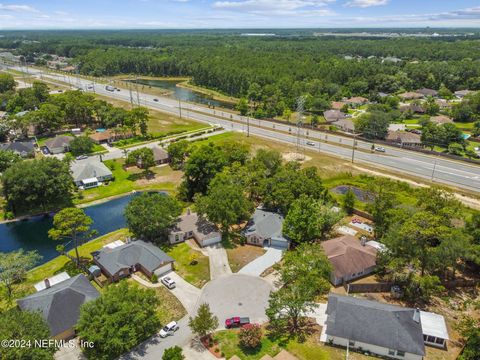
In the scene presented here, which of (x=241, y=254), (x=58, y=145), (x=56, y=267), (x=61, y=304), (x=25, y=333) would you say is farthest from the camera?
(x=58, y=145)

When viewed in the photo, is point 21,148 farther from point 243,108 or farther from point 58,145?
point 243,108

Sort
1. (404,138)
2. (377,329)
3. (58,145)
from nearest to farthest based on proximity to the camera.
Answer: (377,329), (58,145), (404,138)

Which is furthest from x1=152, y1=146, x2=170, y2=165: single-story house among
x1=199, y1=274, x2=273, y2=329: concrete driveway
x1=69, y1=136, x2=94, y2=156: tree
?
x1=199, y1=274, x2=273, y2=329: concrete driveway

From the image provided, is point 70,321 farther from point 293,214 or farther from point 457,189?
point 457,189

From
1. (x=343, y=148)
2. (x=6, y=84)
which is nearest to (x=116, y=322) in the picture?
(x=343, y=148)

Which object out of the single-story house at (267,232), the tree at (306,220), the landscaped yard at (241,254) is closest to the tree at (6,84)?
the single-story house at (267,232)

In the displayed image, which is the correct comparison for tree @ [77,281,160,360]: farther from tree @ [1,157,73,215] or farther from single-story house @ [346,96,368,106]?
single-story house @ [346,96,368,106]

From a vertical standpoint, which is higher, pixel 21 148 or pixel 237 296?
pixel 21 148

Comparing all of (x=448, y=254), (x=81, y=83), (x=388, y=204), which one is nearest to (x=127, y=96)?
(x=81, y=83)
